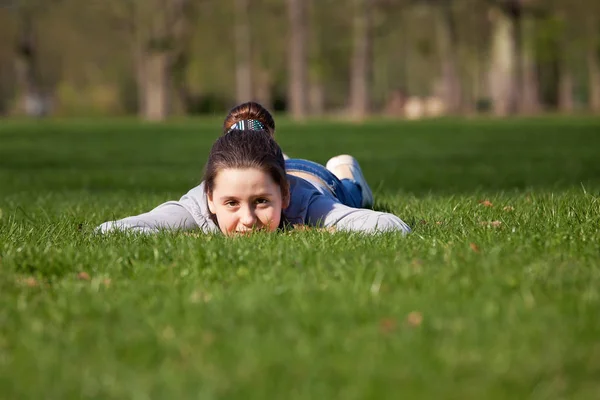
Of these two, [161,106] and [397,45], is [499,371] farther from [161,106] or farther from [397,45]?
[397,45]

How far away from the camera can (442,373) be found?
2766mm

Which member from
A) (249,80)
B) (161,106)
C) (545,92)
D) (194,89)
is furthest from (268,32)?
(545,92)

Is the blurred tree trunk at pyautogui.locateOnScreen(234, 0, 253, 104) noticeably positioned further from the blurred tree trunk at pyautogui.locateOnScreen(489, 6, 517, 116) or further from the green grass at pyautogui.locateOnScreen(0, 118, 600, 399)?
the green grass at pyautogui.locateOnScreen(0, 118, 600, 399)

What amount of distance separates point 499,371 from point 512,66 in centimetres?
3637

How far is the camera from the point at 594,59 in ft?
177

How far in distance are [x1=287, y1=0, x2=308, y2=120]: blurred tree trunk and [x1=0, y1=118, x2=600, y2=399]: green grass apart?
34837mm

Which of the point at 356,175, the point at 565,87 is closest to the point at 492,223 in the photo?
the point at 356,175

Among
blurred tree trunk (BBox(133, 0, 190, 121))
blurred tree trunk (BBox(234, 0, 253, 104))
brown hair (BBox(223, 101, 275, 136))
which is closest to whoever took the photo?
brown hair (BBox(223, 101, 275, 136))

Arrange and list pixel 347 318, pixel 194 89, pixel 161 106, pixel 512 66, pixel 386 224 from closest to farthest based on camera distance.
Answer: pixel 347 318
pixel 386 224
pixel 512 66
pixel 161 106
pixel 194 89

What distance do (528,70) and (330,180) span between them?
40796 millimetres

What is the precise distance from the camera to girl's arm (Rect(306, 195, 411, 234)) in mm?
5537

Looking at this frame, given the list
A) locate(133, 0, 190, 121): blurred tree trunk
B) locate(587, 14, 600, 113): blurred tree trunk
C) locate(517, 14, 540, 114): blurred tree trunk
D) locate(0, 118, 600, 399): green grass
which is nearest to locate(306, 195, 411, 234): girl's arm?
locate(0, 118, 600, 399): green grass

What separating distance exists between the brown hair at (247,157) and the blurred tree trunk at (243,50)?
4369 cm

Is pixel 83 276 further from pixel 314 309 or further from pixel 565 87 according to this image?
pixel 565 87
